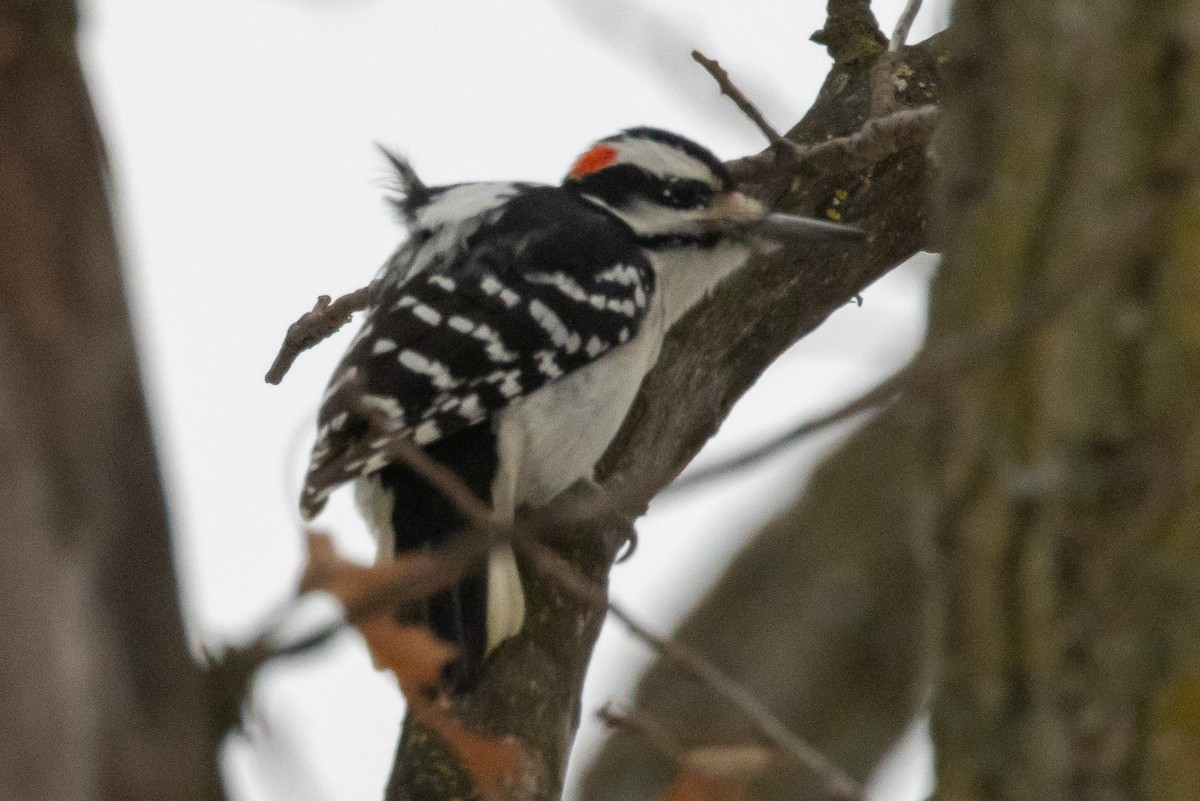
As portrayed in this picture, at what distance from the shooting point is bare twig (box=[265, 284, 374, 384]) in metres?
4.11

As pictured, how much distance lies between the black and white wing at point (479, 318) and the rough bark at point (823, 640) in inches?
43.4

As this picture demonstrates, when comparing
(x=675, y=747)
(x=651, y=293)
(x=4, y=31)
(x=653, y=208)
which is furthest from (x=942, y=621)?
(x=653, y=208)

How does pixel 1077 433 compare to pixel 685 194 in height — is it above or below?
below

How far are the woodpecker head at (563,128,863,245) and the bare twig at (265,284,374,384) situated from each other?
0.90 meters

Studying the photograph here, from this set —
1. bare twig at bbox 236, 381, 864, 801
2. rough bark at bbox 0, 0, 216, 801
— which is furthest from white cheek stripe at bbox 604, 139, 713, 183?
rough bark at bbox 0, 0, 216, 801

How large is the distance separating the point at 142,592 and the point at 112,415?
0.15 meters

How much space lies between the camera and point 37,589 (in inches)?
48.1

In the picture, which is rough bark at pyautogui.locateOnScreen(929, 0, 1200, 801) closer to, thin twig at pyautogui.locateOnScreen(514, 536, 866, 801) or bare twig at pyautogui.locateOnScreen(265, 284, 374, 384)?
thin twig at pyautogui.locateOnScreen(514, 536, 866, 801)

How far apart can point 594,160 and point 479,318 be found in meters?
1.18

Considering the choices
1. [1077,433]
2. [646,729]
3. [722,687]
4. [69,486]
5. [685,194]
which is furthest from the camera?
[685,194]

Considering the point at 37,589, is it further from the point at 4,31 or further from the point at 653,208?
the point at 653,208

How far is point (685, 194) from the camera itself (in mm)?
4617

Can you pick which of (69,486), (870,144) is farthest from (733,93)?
(69,486)

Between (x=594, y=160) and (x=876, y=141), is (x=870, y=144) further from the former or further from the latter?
(x=594, y=160)
